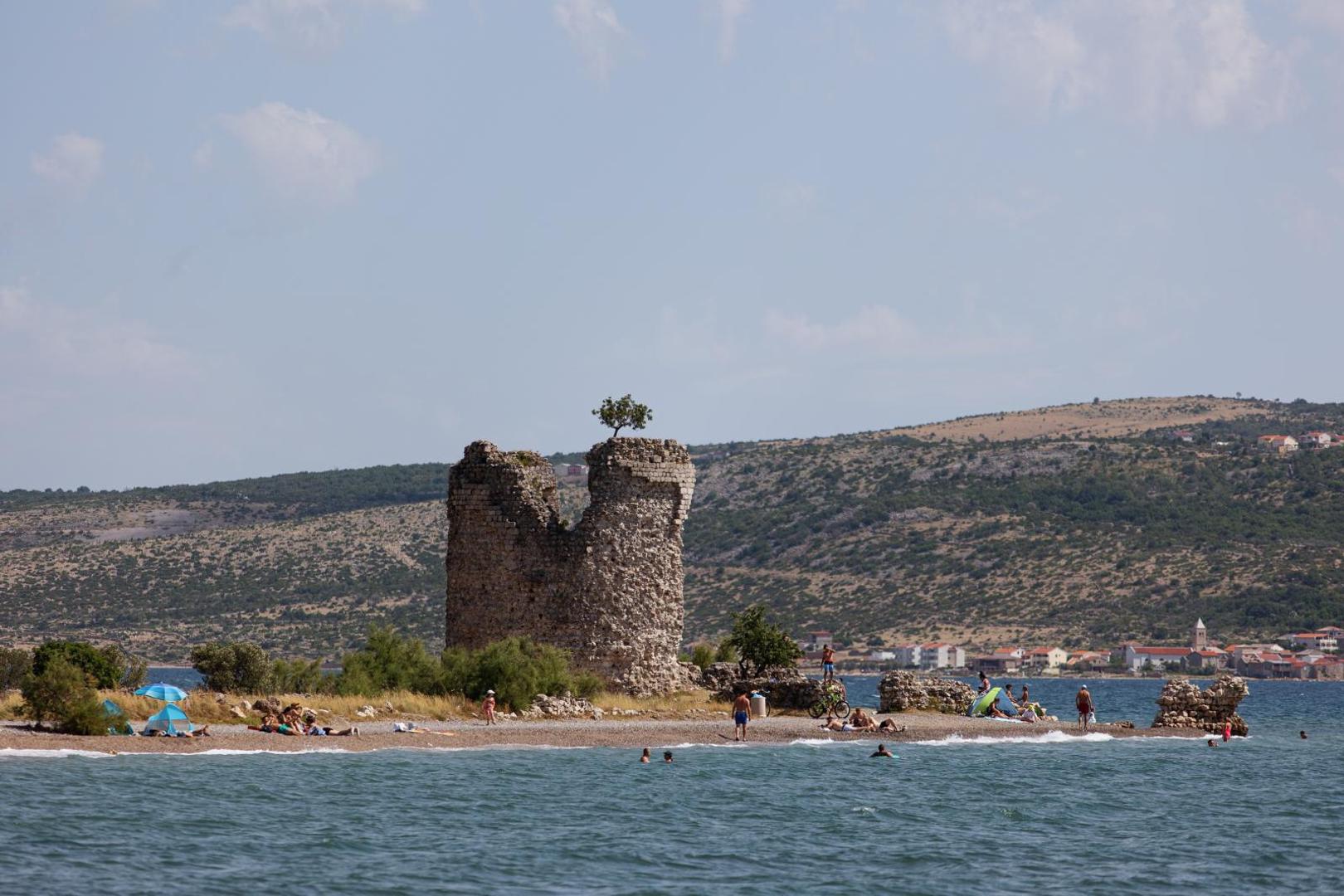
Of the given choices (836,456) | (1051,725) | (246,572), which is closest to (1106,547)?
(836,456)

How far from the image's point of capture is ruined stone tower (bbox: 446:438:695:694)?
3388 cm

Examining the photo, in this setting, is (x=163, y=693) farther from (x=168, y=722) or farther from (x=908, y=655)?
(x=908, y=655)

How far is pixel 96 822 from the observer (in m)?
21.6

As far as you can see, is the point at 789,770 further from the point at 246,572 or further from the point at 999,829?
the point at 246,572

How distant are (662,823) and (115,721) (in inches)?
377

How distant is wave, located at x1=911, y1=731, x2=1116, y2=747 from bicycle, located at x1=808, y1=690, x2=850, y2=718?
6.03 feet

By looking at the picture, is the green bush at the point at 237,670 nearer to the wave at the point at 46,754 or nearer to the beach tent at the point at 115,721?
the beach tent at the point at 115,721

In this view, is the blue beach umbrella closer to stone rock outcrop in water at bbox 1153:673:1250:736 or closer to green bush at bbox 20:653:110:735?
green bush at bbox 20:653:110:735

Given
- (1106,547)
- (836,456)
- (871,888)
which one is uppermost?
(836,456)

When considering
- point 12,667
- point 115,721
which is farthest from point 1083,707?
point 12,667

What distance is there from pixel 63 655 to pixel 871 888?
1772 centimetres

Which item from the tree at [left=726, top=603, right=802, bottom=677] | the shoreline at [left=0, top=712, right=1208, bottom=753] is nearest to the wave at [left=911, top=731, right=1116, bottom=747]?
the shoreline at [left=0, top=712, right=1208, bottom=753]

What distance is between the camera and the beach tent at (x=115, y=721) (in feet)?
92.3

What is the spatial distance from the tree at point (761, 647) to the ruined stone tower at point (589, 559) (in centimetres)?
390
